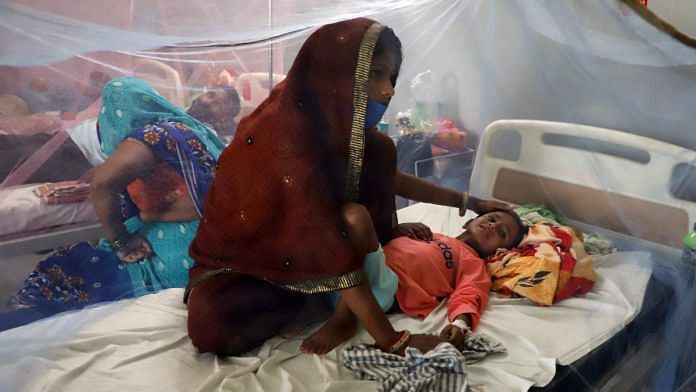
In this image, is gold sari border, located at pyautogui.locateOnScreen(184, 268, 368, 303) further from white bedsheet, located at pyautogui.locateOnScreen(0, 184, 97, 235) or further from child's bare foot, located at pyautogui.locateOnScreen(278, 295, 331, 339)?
white bedsheet, located at pyautogui.locateOnScreen(0, 184, 97, 235)

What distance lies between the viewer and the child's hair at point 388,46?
1155 millimetres

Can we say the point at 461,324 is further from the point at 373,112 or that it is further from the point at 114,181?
the point at 114,181

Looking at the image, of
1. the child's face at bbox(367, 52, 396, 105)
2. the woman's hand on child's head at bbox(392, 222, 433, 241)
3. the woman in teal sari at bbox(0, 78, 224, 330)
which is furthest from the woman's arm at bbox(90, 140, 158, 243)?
the woman's hand on child's head at bbox(392, 222, 433, 241)

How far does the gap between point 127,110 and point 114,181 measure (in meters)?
0.17

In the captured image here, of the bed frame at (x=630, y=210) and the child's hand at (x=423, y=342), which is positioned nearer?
the child's hand at (x=423, y=342)

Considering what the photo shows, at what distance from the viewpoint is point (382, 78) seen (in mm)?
1184

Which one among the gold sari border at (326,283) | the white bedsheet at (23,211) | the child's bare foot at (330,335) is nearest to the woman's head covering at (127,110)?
the white bedsheet at (23,211)

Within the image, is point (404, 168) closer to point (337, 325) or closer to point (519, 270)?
point (519, 270)

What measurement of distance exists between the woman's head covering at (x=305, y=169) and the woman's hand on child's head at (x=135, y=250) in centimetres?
19

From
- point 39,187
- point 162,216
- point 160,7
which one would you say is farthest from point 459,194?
point 39,187

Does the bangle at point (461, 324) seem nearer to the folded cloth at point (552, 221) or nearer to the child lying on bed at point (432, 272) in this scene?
the child lying on bed at point (432, 272)

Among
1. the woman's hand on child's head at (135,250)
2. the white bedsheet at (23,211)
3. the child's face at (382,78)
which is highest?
the child's face at (382,78)

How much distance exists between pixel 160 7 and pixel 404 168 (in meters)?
0.88

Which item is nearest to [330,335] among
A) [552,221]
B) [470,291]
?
[470,291]
